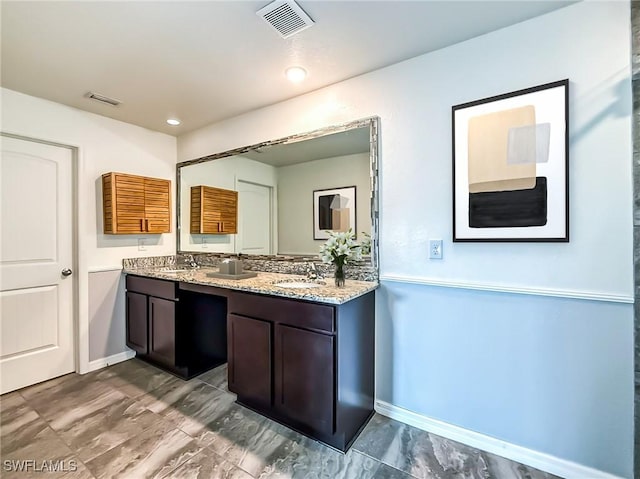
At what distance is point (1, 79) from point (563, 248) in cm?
374

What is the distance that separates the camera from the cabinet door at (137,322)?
9.13 feet

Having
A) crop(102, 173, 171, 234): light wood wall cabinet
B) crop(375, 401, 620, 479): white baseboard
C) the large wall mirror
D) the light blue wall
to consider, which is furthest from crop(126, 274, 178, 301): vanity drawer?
crop(375, 401, 620, 479): white baseboard

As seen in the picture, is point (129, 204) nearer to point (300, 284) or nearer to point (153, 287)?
point (153, 287)

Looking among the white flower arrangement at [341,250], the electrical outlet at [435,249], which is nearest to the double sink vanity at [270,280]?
the white flower arrangement at [341,250]

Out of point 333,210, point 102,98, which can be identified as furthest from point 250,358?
point 102,98

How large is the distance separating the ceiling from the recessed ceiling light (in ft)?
0.14

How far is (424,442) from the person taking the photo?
1.80m

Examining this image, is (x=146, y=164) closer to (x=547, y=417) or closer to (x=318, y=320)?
(x=318, y=320)

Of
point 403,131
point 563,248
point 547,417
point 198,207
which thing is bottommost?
point 547,417

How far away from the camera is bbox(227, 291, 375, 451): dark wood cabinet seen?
5.50ft

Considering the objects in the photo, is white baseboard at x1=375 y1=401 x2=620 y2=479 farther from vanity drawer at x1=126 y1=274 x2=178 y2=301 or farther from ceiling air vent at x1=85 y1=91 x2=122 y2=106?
ceiling air vent at x1=85 y1=91 x2=122 y2=106

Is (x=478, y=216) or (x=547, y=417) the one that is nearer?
(x=547, y=417)

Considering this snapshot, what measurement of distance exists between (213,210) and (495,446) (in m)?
2.90

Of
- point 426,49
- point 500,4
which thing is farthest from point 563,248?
point 426,49
